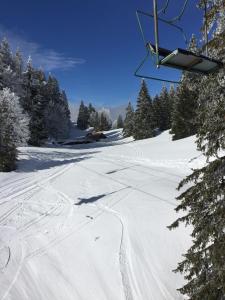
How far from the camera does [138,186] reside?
17375mm

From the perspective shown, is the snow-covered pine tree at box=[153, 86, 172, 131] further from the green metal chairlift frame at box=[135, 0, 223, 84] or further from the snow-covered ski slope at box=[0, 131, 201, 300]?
the green metal chairlift frame at box=[135, 0, 223, 84]

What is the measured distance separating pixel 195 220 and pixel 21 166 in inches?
896

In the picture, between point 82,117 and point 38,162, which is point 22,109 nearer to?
point 38,162

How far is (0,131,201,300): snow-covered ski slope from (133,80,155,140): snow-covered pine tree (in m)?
32.1

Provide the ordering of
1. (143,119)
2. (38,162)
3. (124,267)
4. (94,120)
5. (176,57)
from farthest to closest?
(94,120)
(143,119)
(38,162)
(124,267)
(176,57)

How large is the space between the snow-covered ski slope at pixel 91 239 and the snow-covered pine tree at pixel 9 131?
419 centimetres

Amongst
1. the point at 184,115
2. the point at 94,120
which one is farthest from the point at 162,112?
the point at 94,120

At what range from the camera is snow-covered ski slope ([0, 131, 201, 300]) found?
337 inches

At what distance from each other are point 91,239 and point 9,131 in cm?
1830

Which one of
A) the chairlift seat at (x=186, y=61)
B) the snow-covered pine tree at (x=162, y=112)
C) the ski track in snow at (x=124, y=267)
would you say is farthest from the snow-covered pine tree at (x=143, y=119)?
the chairlift seat at (x=186, y=61)

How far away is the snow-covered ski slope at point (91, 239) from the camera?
28.1 feet

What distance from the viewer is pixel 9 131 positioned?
2662cm

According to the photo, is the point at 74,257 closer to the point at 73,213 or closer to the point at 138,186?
the point at 73,213

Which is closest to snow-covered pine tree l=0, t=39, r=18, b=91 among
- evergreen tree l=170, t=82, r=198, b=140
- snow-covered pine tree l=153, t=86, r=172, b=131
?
evergreen tree l=170, t=82, r=198, b=140
